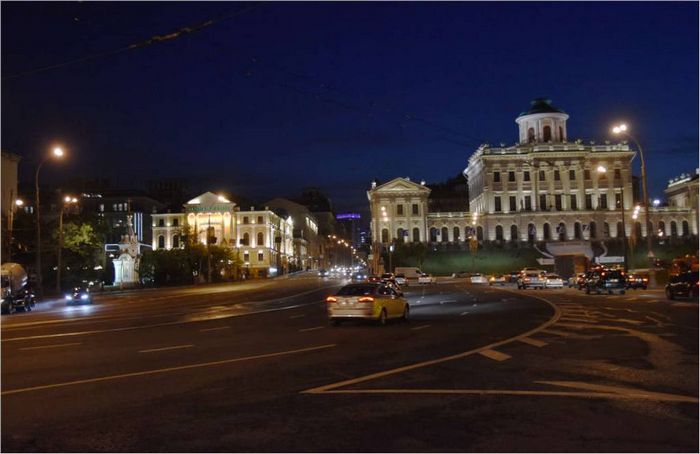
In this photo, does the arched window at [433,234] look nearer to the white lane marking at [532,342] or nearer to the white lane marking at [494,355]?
the white lane marking at [532,342]

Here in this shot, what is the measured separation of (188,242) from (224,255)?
21.1ft

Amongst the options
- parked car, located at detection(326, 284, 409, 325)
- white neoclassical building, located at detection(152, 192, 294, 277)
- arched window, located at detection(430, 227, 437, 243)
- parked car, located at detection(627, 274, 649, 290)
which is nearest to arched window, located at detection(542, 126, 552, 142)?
arched window, located at detection(430, 227, 437, 243)

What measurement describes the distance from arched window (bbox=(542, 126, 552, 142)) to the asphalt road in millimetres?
122021

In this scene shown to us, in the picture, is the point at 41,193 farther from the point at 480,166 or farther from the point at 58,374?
the point at 58,374

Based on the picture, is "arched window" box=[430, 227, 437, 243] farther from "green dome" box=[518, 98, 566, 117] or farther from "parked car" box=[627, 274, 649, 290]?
"parked car" box=[627, 274, 649, 290]

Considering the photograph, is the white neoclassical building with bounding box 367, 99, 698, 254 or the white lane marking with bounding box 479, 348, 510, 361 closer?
the white lane marking with bounding box 479, 348, 510, 361

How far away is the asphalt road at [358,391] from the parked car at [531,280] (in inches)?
1715

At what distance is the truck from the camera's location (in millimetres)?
38438

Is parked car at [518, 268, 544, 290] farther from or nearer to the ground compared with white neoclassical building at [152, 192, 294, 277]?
nearer to the ground

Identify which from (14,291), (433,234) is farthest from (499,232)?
(14,291)

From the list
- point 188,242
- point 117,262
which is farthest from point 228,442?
point 188,242

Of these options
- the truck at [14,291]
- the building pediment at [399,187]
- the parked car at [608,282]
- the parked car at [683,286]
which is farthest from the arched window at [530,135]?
the truck at [14,291]

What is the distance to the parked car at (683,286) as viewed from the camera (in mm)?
37625

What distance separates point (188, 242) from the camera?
94.8m
